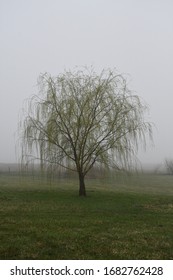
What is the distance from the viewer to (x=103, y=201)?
19.8 meters

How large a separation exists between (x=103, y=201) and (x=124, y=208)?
8.61ft

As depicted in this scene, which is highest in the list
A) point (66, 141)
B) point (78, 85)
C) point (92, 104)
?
point (78, 85)

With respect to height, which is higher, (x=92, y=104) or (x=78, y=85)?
(x=78, y=85)

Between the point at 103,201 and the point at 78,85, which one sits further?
the point at 78,85

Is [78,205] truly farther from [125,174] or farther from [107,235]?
[107,235]

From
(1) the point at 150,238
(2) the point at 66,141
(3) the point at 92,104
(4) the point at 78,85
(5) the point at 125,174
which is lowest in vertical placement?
(1) the point at 150,238

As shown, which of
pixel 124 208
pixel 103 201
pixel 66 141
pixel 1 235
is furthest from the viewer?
pixel 66 141

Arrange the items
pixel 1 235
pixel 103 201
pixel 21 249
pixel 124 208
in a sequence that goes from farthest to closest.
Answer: pixel 103 201 < pixel 124 208 < pixel 1 235 < pixel 21 249

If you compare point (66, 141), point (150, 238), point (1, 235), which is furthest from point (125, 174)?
point (1, 235)

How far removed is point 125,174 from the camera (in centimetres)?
2166

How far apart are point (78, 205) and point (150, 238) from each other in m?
7.97

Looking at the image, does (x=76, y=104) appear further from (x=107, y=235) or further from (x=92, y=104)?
(x=107, y=235)

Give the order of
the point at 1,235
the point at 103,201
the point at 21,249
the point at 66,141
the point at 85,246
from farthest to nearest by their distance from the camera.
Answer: the point at 66,141 → the point at 103,201 → the point at 1,235 → the point at 85,246 → the point at 21,249

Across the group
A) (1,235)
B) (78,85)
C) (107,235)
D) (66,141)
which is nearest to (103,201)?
(66,141)
